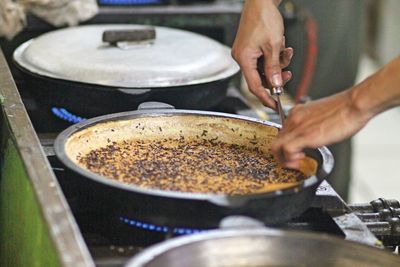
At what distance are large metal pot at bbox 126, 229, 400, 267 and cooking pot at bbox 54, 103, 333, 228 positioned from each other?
0.11 m

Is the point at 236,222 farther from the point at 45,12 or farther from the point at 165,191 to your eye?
the point at 45,12

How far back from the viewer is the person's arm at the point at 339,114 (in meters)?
1.46

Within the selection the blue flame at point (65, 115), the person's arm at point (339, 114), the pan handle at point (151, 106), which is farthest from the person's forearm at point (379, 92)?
the blue flame at point (65, 115)

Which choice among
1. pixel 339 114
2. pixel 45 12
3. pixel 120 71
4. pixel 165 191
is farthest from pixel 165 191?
pixel 45 12

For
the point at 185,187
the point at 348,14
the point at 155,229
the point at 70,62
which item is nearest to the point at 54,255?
the point at 155,229

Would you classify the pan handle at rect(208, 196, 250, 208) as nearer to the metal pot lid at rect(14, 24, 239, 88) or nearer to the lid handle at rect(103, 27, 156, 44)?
the metal pot lid at rect(14, 24, 239, 88)

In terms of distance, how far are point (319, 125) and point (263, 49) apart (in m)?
0.55

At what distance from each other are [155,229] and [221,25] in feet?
5.48

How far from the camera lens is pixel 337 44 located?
3.88 metres

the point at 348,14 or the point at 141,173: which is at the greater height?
the point at 141,173

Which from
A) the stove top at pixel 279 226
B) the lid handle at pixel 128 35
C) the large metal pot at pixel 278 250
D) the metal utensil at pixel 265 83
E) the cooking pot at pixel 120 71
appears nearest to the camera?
the large metal pot at pixel 278 250

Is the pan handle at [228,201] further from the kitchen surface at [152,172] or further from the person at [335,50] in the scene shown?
the person at [335,50]

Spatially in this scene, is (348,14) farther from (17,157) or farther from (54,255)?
(54,255)

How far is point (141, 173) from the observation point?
5.58ft
